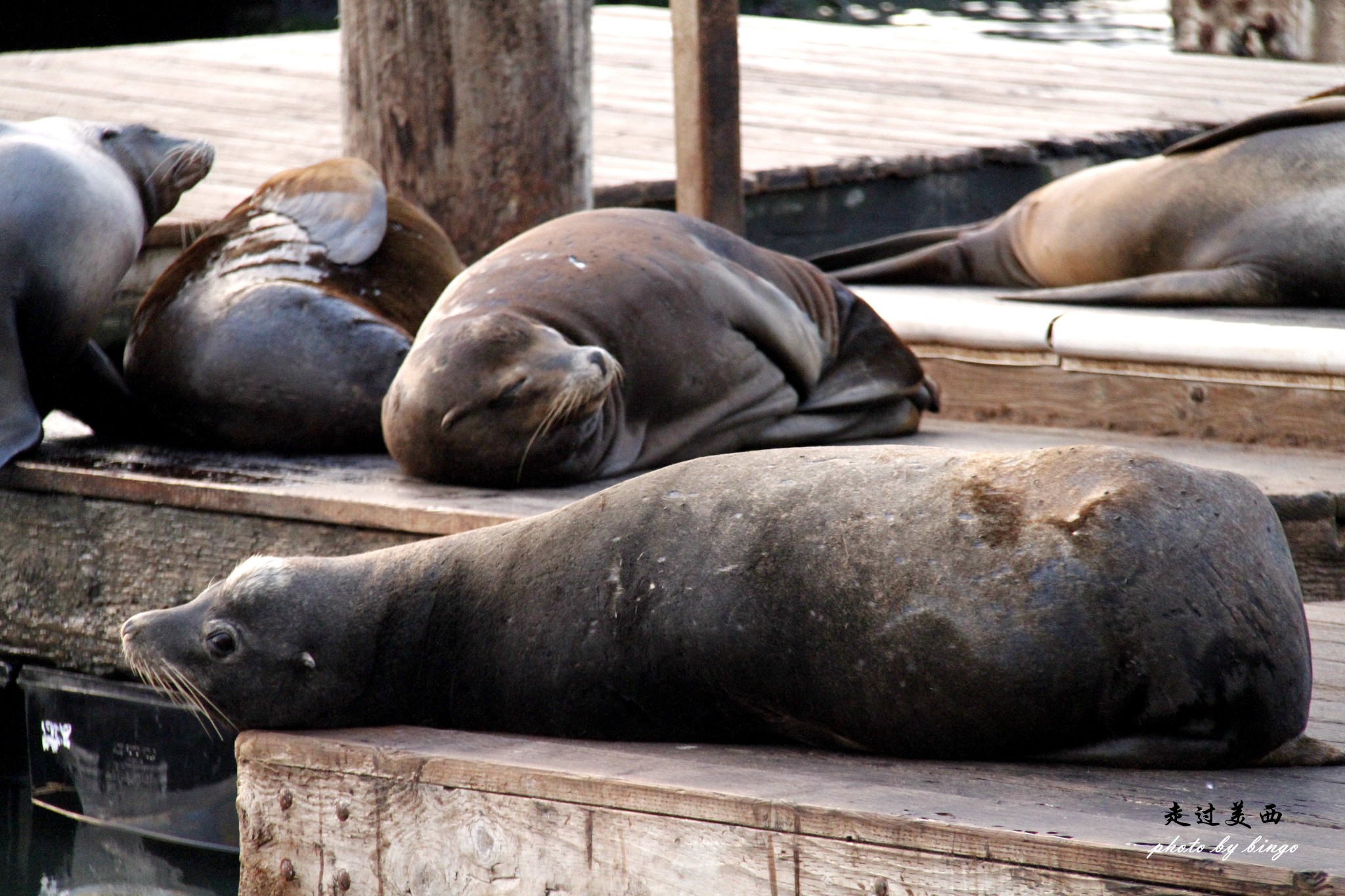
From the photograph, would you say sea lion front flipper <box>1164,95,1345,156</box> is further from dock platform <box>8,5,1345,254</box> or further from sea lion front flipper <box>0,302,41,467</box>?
sea lion front flipper <box>0,302,41,467</box>

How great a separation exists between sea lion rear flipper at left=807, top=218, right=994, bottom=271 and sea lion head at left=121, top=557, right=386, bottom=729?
340cm

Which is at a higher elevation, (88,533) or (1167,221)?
(1167,221)

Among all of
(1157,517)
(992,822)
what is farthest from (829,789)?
(1157,517)

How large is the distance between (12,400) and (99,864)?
113 centimetres

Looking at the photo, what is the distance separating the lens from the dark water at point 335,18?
1820cm

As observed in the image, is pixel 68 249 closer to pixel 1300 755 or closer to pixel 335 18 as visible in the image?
pixel 1300 755

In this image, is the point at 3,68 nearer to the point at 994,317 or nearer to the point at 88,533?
the point at 88,533

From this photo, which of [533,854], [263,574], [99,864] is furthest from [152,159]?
[533,854]

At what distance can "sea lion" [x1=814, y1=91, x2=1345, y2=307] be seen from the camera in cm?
500

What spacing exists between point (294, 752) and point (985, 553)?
1110 mm

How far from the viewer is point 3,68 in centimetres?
863

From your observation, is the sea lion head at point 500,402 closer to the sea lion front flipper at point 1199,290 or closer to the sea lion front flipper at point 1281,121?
the sea lion front flipper at point 1199,290

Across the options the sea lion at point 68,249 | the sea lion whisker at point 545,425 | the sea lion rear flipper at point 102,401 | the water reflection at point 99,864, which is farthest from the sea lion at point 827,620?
the sea lion rear flipper at point 102,401

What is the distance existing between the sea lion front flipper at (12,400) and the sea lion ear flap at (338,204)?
2.69 feet
